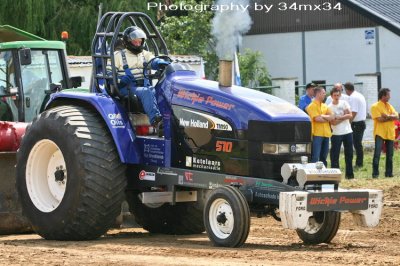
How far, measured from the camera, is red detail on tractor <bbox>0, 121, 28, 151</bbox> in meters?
12.6

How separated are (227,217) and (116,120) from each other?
1627mm

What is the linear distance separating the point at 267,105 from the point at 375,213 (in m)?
1.44

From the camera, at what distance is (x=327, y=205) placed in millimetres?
10445

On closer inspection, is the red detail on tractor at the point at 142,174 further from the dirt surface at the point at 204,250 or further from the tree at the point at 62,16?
the tree at the point at 62,16

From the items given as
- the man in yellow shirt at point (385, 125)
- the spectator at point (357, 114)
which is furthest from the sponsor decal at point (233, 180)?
the spectator at point (357, 114)

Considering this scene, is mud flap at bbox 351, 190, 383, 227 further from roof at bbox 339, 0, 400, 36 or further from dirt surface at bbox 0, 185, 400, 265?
roof at bbox 339, 0, 400, 36

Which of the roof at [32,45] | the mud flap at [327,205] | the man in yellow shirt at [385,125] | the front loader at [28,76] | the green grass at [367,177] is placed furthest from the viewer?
the man in yellow shirt at [385,125]

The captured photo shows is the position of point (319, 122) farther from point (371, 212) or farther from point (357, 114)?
A: point (371, 212)

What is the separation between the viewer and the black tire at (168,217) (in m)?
12.5

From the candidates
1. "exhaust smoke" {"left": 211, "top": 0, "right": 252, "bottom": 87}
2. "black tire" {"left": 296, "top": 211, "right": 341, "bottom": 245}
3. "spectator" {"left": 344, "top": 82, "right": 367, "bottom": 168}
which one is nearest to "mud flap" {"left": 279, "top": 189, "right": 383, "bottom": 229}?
"black tire" {"left": 296, "top": 211, "right": 341, "bottom": 245}

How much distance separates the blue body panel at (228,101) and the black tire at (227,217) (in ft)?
2.29

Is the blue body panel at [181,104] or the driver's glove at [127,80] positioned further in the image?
the driver's glove at [127,80]

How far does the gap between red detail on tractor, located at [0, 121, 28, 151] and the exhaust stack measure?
2.72 meters

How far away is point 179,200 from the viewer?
1177 cm
